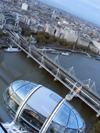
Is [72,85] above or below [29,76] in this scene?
above

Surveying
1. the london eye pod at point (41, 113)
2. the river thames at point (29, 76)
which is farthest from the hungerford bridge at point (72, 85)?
the london eye pod at point (41, 113)

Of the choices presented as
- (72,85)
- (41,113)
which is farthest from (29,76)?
(41,113)

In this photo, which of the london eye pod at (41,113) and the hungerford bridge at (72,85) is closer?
the london eye pod at (41,113)

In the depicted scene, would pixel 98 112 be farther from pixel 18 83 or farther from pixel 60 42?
pixel 60 42

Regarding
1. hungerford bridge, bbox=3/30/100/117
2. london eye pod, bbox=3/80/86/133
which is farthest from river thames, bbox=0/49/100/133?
london eye pod, bbox=3/80/86/133

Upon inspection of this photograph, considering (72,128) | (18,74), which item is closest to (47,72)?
(18,74)

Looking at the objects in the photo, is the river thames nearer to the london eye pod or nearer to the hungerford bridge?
the hungerford bridge

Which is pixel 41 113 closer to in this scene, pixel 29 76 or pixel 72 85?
pixel 29 76

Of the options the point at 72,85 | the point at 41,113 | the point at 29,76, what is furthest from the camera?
the point at 72,85

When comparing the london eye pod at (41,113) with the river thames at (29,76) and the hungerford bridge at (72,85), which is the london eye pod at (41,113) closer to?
the river thames at (29,76)
